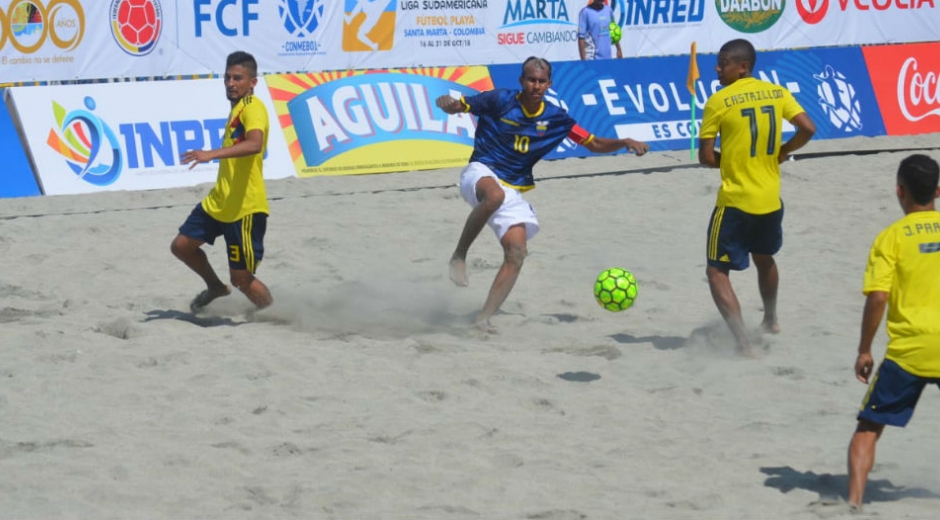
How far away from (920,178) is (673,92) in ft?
34.5

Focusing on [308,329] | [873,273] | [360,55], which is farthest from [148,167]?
[873,273]

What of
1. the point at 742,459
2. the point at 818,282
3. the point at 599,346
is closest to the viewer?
the point at 742,459

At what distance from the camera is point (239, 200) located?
7.48m

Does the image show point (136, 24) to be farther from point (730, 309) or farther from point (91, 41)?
point (730, 309)

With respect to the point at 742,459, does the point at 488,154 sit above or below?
above

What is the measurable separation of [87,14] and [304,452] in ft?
32.4

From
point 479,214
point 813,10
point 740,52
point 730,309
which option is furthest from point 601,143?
point 813,10

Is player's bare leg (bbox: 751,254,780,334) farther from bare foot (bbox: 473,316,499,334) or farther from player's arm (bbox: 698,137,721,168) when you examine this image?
bare foot (bbox: 473,316,499,334)

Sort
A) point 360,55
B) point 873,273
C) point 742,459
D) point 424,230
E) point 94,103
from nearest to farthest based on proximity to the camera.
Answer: point 873,273 → point 742,459 → point 424,230 → point 94,103 → point 360,55

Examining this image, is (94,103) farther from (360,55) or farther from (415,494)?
(415,494)

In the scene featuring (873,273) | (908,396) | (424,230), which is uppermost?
(873,273)

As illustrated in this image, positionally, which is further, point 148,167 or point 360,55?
point 360,55

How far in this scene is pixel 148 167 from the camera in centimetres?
1254

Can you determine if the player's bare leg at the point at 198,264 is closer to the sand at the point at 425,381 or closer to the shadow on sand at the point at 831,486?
the sand at the point at 425,381
